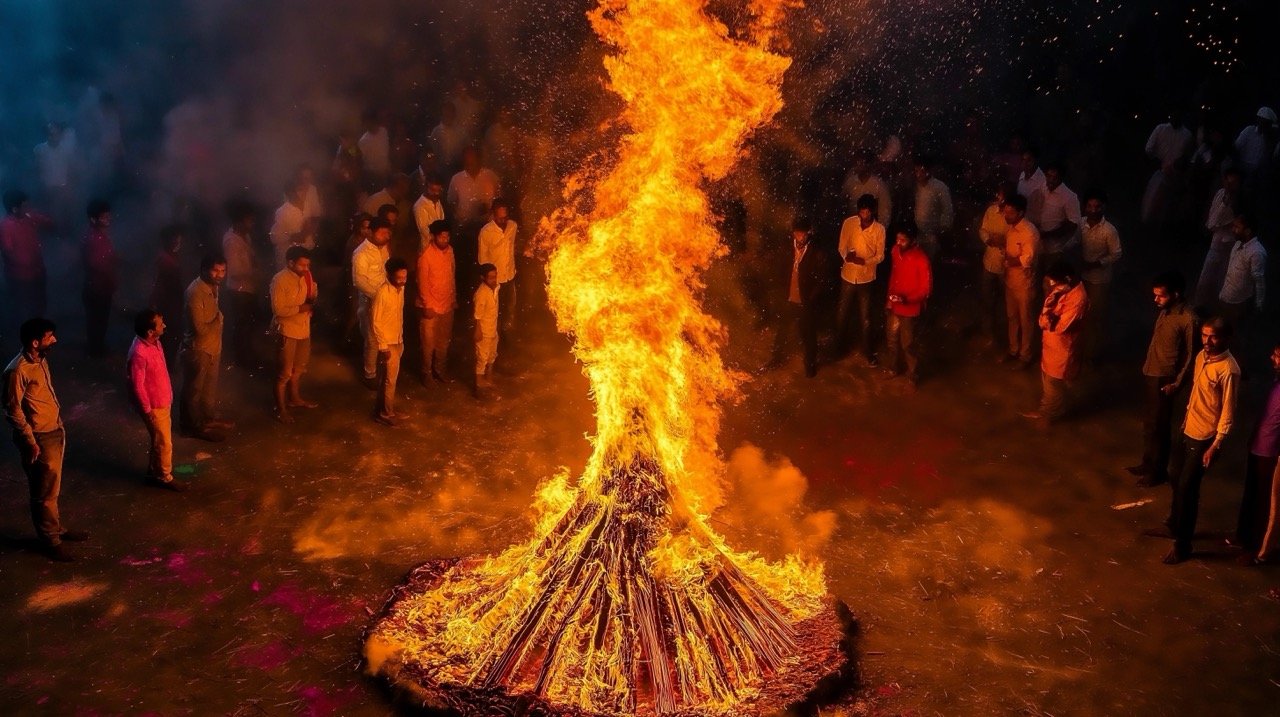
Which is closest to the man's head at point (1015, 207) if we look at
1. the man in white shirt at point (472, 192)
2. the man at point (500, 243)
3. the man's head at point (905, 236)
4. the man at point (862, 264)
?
the man's head at point (905, 236)

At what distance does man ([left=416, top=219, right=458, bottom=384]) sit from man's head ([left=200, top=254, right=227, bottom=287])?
2192 millimetres

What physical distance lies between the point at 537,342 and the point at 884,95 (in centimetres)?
813

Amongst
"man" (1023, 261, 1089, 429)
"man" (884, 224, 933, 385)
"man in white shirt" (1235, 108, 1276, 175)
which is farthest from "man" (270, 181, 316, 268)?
"man in white shirt" (1235, 108, 1276, 175)

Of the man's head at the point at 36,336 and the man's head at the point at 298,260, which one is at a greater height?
the man's head at the point at 298,260

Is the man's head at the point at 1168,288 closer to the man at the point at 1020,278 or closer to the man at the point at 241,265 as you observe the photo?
the man at the point at 1020,278

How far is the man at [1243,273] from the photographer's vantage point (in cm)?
1175

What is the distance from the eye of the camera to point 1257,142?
16.0m

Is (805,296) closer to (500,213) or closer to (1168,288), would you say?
(500,213)

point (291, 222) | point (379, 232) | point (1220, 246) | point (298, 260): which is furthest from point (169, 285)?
point (1220, 246)

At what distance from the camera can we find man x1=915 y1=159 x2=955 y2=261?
13727mm

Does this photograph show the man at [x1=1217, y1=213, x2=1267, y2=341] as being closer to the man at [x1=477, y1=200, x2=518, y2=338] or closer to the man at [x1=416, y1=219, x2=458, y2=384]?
the man at [x1=477, y1=200, x2=518, y2=338]

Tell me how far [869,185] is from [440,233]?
224 inches

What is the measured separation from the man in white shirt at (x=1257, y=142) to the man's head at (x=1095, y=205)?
16.6 ft

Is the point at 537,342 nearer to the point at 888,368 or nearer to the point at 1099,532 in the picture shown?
the point at 888,368
